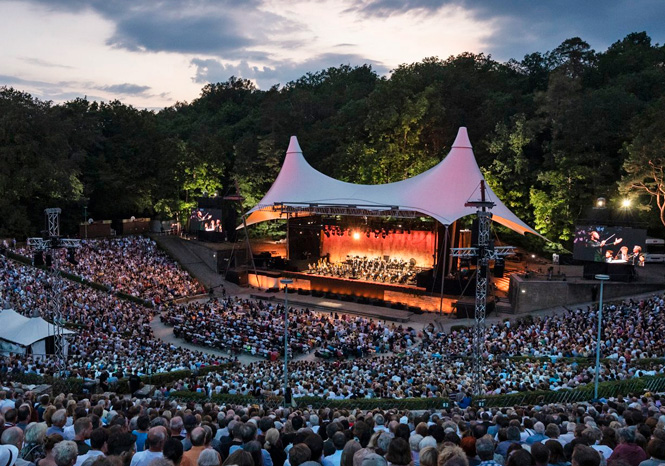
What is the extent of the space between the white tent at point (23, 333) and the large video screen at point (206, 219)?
17.1 meters

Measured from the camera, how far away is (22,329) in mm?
16594

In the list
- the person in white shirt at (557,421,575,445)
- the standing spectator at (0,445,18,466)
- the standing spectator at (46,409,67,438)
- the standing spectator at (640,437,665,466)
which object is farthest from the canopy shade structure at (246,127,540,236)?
the standing spectator at (0,445,18,466)

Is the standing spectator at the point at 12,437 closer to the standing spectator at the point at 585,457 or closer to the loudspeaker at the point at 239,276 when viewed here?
the standing spectator at the point at 585,457

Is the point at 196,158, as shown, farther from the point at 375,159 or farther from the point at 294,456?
the point at 294,456

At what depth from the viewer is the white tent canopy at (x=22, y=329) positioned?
16.3 m

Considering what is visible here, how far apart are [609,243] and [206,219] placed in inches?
898

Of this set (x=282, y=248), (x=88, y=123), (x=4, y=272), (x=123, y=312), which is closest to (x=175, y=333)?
(x=123, y=312)

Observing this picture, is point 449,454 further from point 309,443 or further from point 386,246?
point 386,246

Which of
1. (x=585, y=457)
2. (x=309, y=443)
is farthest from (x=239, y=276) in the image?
(x=585, y=457)

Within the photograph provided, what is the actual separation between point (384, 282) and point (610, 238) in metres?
10.3

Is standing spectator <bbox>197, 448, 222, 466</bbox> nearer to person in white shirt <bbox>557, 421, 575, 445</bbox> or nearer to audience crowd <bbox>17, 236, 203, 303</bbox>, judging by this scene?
person in white shirt <bbox>557, 421, 575, 445</bbox>

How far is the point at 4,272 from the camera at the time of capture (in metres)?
24.4

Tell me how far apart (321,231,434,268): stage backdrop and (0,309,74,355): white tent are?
61.3 feet

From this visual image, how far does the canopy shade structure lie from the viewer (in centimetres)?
2453
